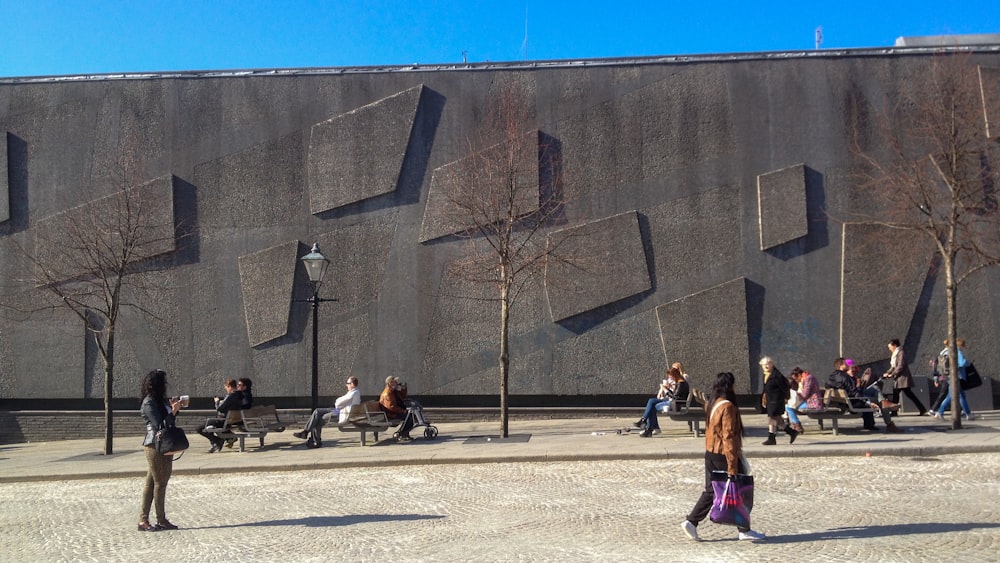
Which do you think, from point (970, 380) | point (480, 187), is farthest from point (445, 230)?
point (970, 380)

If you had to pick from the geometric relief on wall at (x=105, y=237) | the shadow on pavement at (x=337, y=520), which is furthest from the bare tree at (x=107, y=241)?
the shadow on pavement at (x=337, y=520)

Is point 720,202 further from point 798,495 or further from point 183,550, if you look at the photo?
point 183,550

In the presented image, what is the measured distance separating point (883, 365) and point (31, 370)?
20.1 meters

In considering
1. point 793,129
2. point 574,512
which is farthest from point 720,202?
point 574,512

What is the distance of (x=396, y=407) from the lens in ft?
53.1

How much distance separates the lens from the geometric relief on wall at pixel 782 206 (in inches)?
770

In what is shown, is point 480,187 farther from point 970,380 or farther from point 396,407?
point 970,380

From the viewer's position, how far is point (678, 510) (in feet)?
Result: 30.0

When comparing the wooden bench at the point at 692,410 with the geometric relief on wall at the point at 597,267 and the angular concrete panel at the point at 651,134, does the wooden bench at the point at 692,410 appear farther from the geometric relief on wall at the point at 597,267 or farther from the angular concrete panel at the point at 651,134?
the angular concrete panel at the point at 651,134

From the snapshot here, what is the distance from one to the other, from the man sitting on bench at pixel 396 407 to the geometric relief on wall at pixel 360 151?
19.7 feet

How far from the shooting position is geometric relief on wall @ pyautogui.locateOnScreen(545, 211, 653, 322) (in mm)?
19828

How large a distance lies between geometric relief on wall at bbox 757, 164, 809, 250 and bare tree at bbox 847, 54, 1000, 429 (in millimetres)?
1182

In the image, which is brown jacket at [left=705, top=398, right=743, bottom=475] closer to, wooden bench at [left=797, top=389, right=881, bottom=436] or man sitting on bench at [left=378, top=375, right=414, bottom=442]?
wooden bench at [left=797, top=389, right=881, bottom=436]

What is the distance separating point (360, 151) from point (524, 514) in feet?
43.7
